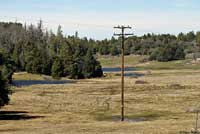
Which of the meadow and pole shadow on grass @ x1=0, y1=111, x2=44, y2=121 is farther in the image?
pole shadow on grass @ x1=0, y1=111, x2=44, y2=121

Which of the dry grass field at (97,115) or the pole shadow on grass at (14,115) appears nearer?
the dry grass field at (97,115)

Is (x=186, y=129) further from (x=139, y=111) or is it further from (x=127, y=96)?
(x=127, y=96)

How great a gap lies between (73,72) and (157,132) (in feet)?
442

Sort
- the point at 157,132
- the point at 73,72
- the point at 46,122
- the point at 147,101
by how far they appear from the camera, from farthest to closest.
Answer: the point at 73,72 → the point at 147,101 → the point at 46,122 → the point at 157,132

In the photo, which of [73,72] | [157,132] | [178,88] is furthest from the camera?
[73,72]

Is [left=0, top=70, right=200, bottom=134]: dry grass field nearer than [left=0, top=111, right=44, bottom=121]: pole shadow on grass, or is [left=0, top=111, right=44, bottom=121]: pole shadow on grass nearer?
[left=0, top=70, right=200, bottom=134]: dry grass field

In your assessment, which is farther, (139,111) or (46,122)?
(139,111)

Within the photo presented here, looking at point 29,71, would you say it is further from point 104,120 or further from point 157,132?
point 157,132

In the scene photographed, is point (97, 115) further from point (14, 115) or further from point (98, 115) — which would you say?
point (14, 115)

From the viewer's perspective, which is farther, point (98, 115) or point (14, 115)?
point (98, 115)

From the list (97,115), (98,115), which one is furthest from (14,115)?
(98,115)

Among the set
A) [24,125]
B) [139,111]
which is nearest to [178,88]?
[139,111]

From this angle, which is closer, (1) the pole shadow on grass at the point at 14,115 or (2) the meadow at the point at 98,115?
(2) the meadow at the point at 98,115

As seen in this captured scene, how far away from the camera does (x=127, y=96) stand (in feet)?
329
